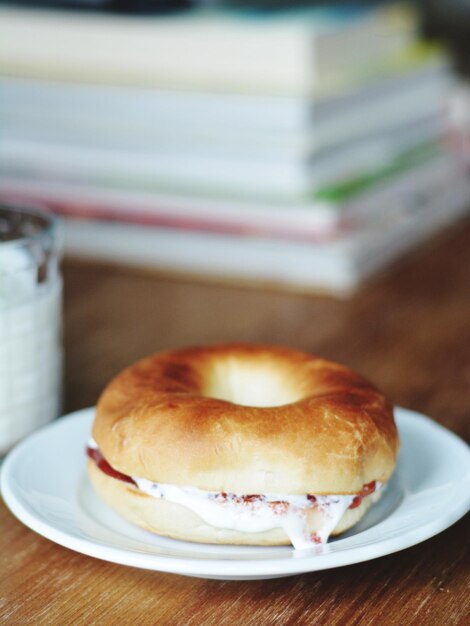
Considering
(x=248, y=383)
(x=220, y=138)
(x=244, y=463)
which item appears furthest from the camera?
(x=220, y=138)

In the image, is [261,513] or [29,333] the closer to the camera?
[261,513]

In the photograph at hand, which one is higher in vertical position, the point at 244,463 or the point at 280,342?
the point at 244,463

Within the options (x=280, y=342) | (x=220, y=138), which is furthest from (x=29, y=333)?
(x=220, y=138)

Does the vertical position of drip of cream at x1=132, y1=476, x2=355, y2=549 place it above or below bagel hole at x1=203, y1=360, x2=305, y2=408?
below

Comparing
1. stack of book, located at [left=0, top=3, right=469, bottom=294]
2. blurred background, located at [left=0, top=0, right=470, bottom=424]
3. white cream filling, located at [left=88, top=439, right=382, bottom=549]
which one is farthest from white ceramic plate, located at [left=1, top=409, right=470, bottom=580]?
stack of book, located at [left=0, top=3, right=469, bottom=294]

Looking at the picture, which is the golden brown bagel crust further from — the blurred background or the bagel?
the blurred background

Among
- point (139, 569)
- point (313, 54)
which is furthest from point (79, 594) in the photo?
point (313, 54)

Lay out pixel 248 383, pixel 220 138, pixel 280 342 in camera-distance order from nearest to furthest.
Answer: pixel 248 383, pixel 280 342, pixel 220 138

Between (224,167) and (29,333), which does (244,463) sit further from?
(224,167)
